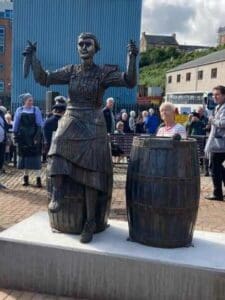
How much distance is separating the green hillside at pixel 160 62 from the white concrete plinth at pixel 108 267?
63.1 metres

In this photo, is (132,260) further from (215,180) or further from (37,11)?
(37,11)

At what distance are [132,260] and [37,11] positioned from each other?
22794mm

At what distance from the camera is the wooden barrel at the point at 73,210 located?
177 inches

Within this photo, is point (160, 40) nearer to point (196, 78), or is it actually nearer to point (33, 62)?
point (196, 78)

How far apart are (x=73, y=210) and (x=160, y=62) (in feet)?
263

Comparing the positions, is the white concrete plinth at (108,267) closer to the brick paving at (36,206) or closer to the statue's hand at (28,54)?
the statue's hand at (28,54)

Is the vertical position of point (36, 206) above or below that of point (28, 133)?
below

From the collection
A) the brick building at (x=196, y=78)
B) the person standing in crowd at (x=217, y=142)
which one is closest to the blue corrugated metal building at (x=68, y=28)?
the brick building at (x=196, y=78)

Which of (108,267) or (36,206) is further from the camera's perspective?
(36,206)

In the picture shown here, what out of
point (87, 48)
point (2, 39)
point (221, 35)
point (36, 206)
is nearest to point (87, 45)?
point (87, 48)

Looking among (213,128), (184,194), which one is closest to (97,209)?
(184,194)

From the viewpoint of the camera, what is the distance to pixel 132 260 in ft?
13.4

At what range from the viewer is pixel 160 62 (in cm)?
8269

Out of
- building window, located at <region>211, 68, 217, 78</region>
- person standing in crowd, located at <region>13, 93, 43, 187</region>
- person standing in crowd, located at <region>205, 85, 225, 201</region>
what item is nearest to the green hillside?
building window, located at <region>211, 68, 217, 78</region>
